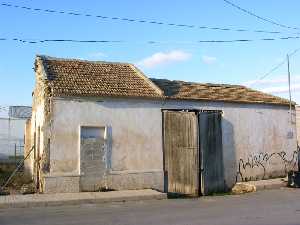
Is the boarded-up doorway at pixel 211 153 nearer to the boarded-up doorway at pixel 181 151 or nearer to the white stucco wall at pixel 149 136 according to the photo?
the boarded-up doorway at pixel 181 151

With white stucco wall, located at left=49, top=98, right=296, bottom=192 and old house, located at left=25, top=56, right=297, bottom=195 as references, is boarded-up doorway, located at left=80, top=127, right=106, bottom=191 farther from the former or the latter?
white stucco wall, located at left=49, top=98, right=296, bottom=192

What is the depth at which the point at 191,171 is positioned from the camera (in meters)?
19.6

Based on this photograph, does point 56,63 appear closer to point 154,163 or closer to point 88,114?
point 88,114

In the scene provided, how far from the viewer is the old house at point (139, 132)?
17.6 m

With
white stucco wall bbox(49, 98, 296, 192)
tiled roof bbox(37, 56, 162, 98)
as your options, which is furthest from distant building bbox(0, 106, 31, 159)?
white stucco wall bbox(49, 98, 296, 192)

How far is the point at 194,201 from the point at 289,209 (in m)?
4.13

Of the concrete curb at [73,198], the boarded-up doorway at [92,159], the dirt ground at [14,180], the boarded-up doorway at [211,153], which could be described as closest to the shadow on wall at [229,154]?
the boarded-up doorway at [211,153]

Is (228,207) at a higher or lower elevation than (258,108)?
lower

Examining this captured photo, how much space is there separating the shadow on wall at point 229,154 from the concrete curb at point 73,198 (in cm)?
495

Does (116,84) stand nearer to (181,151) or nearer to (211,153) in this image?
(181,151)

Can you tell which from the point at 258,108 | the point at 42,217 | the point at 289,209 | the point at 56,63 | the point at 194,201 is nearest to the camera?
the point at 42,217

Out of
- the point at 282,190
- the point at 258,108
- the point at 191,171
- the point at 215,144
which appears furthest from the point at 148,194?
the point at 258,108

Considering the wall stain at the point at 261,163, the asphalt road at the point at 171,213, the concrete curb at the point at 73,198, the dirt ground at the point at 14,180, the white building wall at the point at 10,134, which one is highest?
the white building wall at the point at 10,134

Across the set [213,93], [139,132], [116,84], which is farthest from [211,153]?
[116,84]
